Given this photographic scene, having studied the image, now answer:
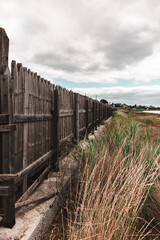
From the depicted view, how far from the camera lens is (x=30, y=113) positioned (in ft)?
7.98

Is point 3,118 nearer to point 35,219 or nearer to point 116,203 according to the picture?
point 35,219

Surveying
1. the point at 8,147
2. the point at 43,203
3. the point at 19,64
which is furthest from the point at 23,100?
the point at 43,203

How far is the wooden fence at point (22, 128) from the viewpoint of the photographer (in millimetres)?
1772

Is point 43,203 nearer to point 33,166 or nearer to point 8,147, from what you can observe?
point 33,166

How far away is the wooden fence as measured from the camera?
5.82ft

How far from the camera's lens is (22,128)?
7.36 feet

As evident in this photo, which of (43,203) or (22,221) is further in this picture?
(43,203)

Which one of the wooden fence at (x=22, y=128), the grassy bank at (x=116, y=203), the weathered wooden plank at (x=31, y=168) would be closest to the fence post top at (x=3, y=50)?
the wooden fence at (x=22, y=128)

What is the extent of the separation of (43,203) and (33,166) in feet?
1.77

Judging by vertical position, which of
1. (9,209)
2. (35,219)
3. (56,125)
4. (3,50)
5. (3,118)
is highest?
(3,50)

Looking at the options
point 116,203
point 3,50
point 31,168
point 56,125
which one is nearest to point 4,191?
point 31,168

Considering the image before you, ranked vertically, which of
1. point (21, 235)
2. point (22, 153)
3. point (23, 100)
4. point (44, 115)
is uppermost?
point (23, 100)

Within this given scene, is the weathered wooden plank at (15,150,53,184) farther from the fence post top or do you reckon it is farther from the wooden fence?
the fence post top

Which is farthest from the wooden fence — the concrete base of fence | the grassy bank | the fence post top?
the grassy bank
